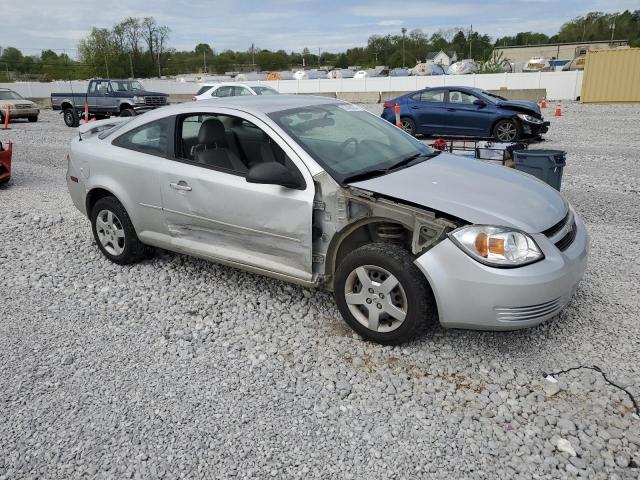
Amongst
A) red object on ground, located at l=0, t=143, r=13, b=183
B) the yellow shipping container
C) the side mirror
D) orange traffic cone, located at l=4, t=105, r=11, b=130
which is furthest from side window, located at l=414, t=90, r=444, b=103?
orange traffic cone, located at l=4, t=105, r=11, b=130

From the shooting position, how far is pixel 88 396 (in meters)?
3.33

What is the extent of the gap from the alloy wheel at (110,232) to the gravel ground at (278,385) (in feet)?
0.74

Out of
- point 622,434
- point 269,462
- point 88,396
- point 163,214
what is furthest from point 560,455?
point 163,214

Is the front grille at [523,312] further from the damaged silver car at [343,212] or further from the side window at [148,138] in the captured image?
the side window at [148,138]

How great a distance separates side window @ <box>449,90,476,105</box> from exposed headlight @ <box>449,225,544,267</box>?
1225 cm

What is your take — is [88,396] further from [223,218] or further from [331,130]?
[331,130]

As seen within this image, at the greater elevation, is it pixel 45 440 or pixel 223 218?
pixel 223 218

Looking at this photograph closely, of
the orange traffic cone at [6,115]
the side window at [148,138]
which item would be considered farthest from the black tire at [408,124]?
the orange traffic cone at [6,115]

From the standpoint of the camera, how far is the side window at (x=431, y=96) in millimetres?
15219

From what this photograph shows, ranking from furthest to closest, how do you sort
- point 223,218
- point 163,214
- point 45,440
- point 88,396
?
point 163,214 < point 223,218 < point 88,396 < point 45,440

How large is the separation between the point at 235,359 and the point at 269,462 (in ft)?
3.46

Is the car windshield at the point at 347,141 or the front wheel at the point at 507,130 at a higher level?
the car windshield at the point at 347,141

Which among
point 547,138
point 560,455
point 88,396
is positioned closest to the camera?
point 560,455

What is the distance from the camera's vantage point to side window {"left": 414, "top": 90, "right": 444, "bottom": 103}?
49.9 ft
